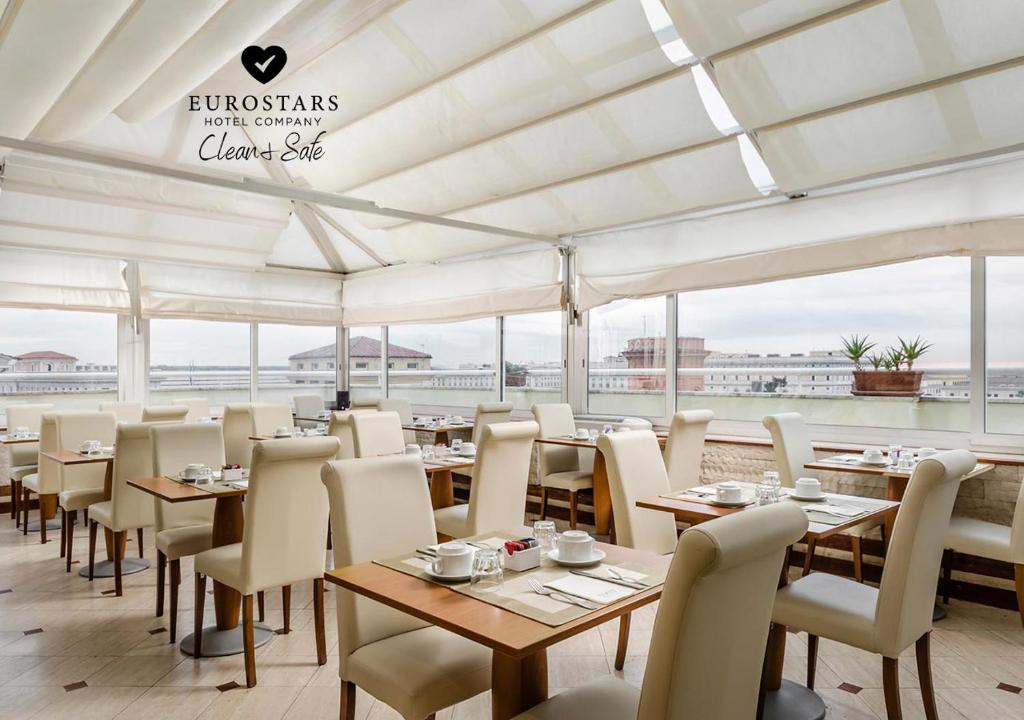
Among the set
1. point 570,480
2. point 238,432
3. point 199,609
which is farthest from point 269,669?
point 238,432

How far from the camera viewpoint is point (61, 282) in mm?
7207

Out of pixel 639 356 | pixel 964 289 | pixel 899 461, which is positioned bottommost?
pixel 899 461

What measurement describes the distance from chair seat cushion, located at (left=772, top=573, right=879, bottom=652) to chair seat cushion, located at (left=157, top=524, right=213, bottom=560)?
280 cm

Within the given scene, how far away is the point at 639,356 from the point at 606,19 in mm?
3197

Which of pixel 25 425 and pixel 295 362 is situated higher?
pixel 295 362

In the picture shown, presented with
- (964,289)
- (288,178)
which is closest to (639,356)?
(964,289)

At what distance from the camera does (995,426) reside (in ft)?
14.9

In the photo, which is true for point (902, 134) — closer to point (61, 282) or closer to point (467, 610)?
point (467, 610)

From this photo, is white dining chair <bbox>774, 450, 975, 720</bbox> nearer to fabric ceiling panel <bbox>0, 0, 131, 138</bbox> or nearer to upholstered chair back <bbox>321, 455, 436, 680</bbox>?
upholstered chair back <bbox>321, 455, 436, 680</bbox>

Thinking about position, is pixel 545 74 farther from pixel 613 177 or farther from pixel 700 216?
pixel 700 216

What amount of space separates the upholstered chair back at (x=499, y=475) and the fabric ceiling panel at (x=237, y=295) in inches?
225

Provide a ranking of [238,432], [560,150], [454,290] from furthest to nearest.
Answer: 1. [454,290]
2. [238,432]
3. [560,150]

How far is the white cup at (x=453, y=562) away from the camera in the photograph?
198cm

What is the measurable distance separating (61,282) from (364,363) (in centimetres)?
386
